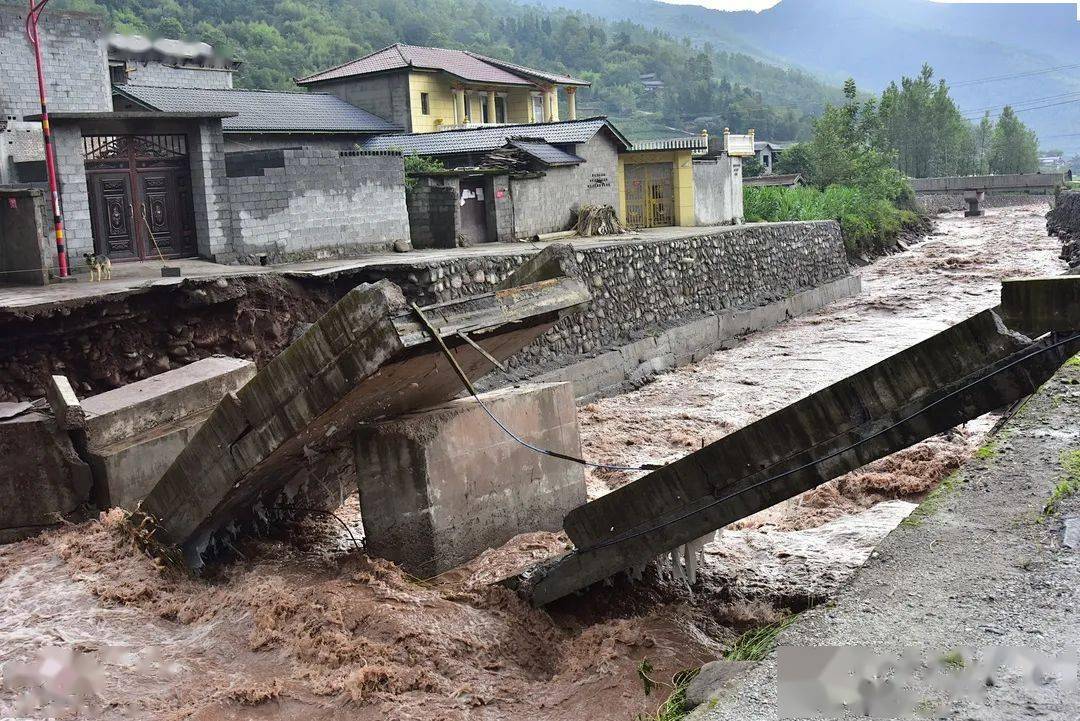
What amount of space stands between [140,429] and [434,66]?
3168 cm

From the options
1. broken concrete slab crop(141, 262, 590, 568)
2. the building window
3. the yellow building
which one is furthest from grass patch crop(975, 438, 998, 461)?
the building window

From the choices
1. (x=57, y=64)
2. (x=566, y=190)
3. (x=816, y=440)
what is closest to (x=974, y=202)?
(x=566, y=190)

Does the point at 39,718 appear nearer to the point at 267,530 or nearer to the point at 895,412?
the point at 267,530

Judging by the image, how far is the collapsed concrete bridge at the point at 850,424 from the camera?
645cm

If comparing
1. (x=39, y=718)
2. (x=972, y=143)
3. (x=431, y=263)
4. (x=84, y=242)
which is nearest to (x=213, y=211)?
(x=84, y=242)

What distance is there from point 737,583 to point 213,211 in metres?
14.4

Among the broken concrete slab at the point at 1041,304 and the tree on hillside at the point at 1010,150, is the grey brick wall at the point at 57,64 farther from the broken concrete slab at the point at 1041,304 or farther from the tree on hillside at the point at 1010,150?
the tree on hillside at the point at 1010,150

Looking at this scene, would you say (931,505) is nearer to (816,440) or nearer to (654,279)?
(816,440)

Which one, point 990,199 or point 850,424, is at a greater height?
point 990,199

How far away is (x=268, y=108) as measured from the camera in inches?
1334

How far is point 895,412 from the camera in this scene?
6754mm

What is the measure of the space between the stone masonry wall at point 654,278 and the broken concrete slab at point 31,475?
8.29 m

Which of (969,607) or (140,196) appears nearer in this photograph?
(969,607)

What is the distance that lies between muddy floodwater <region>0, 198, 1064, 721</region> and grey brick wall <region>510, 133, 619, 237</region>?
17110 mm
